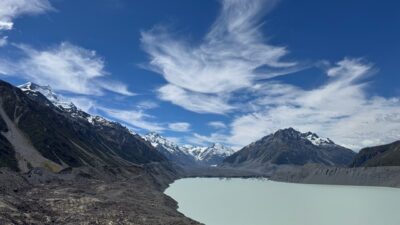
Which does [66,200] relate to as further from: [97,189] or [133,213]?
[97,189]

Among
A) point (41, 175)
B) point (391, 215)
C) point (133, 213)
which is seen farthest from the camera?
point (41, 175)

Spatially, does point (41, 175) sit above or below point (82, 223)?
above

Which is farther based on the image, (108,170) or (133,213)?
(108,170)

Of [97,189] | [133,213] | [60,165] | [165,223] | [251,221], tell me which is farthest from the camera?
[60,165]

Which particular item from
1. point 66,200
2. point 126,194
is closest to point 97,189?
point 126,194

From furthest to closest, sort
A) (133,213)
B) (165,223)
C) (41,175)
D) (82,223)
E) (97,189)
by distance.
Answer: (41,175) < (97,189) < (133,213) < (165,223) < (82,223)

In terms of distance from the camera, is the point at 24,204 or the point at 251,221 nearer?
the point at 24,204

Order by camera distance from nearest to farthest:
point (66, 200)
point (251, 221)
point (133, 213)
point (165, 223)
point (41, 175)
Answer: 1. point (165, 223)
2. point (133, 213)
3. point (66, 200)
4. point (251, 221)
5. point (41, 175)

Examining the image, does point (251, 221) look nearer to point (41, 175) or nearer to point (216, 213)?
point (216, 213)

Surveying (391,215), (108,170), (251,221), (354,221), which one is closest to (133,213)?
(251,221)
